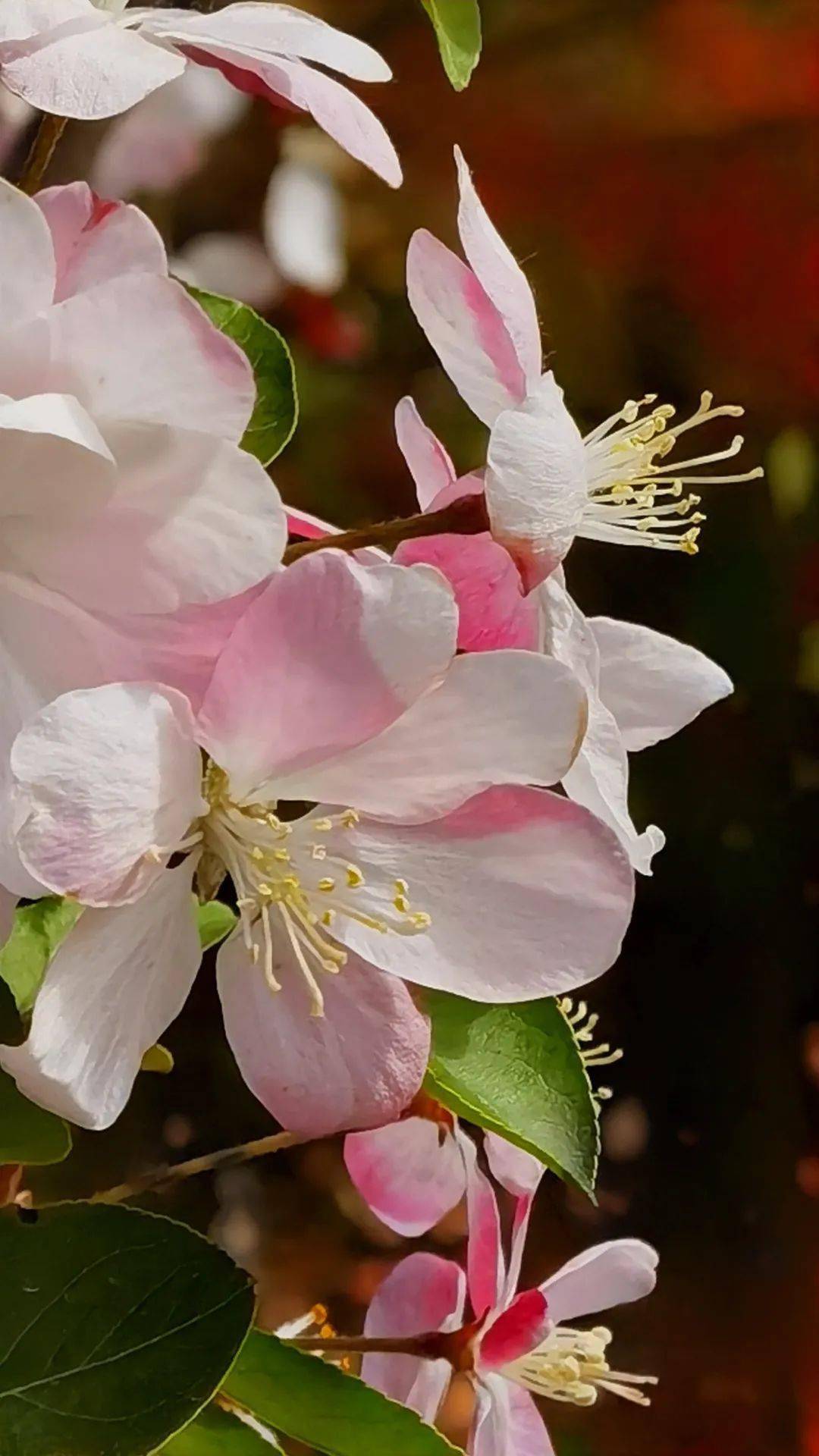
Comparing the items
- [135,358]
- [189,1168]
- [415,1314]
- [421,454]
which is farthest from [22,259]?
[415,1314]

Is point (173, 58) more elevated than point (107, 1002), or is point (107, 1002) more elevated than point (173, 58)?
point (173, 58)

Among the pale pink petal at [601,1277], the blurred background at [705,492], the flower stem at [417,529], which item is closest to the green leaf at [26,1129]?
the flower stem at [417,529]

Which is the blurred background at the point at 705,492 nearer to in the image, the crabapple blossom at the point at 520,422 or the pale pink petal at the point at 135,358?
the crabapple blossom at the point at 520,422

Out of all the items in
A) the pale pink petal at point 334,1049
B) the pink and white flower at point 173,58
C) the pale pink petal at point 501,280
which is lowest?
the pale pink petal at point 334,1049

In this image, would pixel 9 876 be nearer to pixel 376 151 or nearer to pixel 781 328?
pixel 376 151

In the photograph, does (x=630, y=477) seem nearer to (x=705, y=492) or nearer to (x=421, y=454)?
(x=421, y=454)
